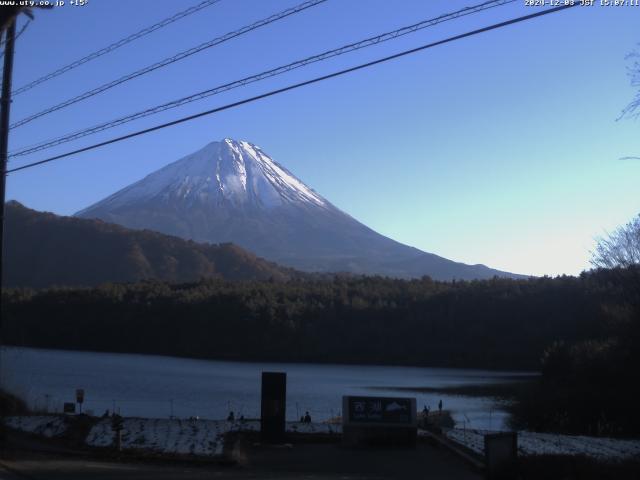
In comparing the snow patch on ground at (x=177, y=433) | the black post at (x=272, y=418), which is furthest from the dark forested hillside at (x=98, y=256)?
the black post at (x=272, y=418)

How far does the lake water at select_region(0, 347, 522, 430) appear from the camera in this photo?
32094 mm

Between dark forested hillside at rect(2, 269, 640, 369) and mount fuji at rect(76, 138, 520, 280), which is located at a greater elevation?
mount fuji at rect(76, 138, 520, 280)

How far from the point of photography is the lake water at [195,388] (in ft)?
105

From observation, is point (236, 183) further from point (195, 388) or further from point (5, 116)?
point (5, 116)

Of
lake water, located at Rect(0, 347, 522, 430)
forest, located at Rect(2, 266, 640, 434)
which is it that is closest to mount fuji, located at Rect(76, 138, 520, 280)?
forest, located at Rect(2, 266, 640, 434)

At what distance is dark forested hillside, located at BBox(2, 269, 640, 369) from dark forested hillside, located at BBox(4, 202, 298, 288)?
26747 millimetres

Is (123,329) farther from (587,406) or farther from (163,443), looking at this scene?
(163,443)

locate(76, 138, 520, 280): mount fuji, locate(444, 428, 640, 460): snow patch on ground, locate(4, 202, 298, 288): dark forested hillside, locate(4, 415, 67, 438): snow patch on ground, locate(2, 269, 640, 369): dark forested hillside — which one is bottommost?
locate(444, 428, 640, 460): snow patch on ground

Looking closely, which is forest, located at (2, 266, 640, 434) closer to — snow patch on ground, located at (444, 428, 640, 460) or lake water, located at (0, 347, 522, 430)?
lake water, located at (0, 347, 522, 430)

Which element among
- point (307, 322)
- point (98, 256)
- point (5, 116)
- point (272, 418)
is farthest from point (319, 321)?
point (5, 116)

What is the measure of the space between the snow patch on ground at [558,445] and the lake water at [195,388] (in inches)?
482

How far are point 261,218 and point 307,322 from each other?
101m

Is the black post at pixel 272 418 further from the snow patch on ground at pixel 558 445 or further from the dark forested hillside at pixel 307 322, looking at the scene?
the dark forested hillside at pixel 307 322

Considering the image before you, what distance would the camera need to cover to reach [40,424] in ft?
58.7
